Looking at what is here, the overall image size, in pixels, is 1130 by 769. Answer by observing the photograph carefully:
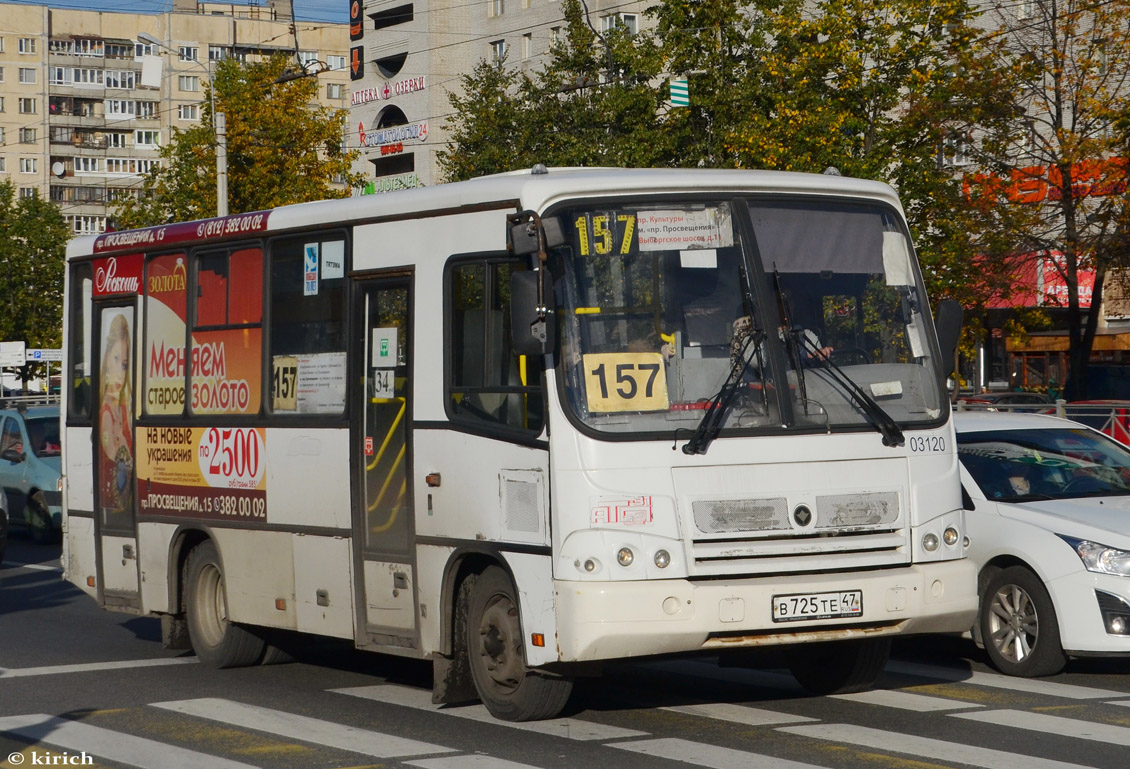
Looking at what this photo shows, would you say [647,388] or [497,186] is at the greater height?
[497,186]

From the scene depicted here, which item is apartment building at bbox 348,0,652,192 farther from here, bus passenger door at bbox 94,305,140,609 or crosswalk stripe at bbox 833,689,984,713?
crosswalk stripe at bbox 833,689,984,713

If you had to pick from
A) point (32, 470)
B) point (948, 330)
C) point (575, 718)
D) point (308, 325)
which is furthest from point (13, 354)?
point (948, 330)

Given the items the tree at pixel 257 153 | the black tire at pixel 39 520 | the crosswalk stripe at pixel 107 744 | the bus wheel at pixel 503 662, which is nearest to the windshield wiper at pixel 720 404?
the bus wheel at pixel 503 662

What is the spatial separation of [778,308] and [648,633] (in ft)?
5.95

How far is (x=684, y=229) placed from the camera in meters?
8.73

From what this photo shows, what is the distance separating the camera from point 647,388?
8.34 metres

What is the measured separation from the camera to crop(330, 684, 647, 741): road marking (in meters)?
8.52

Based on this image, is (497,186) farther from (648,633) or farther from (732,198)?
(648,633)

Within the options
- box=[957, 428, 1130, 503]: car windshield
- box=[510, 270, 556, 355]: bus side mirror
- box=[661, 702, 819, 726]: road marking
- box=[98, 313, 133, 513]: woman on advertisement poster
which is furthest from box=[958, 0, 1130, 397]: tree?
box=[510, 270, 556, 355]: bus side mirror

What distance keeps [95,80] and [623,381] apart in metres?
130

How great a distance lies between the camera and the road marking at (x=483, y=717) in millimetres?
8523

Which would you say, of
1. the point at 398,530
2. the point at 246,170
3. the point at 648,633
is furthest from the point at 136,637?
the point at 246,170

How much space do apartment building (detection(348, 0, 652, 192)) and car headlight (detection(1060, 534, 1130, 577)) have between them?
63944 millimetres

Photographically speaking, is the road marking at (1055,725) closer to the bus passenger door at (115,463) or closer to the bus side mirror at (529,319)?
the bus side mirror at (529,319)
